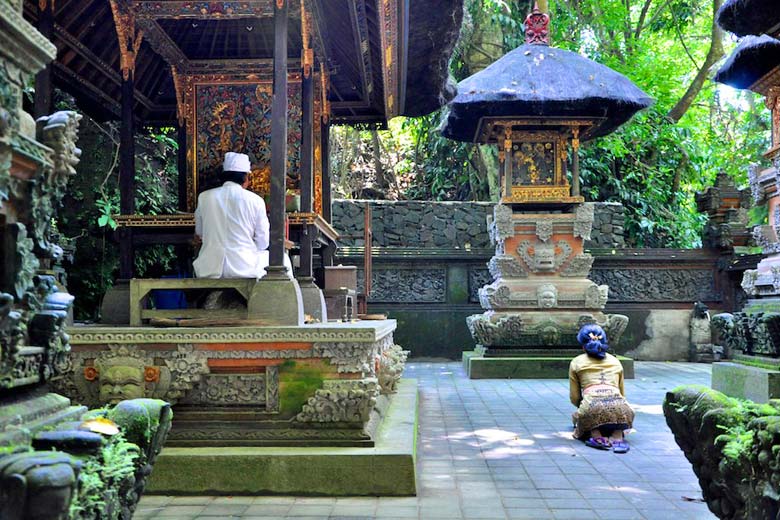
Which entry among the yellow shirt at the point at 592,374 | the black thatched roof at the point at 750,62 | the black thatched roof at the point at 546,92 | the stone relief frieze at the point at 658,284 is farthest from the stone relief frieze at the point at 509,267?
the yellow shirt at the point at 592,374

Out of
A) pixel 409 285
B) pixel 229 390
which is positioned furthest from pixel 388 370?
pixel 409 285

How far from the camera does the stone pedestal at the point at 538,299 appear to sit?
11.6m

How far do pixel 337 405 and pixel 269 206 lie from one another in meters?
2.39

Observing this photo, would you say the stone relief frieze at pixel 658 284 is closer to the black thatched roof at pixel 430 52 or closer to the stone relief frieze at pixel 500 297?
the stone relief frieze at pixel 500 297

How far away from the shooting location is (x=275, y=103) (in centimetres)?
543

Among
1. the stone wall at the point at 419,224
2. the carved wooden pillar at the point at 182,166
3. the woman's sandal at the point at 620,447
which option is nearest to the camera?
the woman's sandal at the point at 620,447

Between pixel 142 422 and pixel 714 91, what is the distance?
2418 cm

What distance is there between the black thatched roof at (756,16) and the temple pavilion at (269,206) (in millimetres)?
2849

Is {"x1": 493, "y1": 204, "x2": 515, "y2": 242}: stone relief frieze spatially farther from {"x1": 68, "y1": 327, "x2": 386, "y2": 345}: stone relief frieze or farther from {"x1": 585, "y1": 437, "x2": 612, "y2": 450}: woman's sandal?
{"x1": 68, "y1": 327, "x2": 386, "y2": 345}: stone relief frieze

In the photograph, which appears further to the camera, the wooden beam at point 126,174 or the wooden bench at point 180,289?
the wooden beam at point 126,174

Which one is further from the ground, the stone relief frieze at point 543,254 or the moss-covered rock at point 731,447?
the stone relief frieze at point 543,254

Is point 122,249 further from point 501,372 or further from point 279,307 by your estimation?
point 501,372

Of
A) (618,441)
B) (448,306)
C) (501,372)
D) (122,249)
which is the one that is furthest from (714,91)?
(122,249)

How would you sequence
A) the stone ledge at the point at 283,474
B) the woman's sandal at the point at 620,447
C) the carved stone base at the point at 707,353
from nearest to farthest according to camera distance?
1. the stone ledge at the point at 283,474
2. the woman's sandal at the point at 620,447
3. the carved stone base at the point at 707,353
